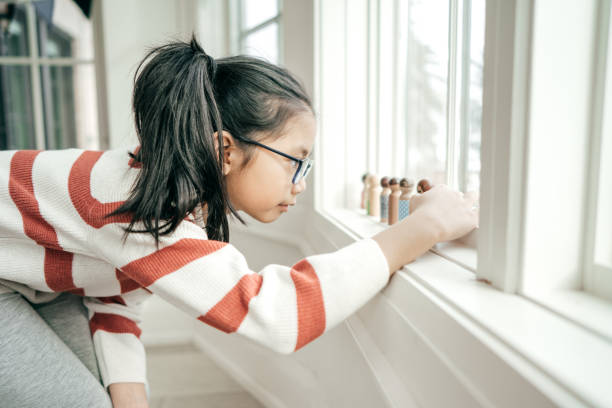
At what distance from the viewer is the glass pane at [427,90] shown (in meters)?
0.93

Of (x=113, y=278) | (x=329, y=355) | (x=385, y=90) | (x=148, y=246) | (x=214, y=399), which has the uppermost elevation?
(x=385, y=90)

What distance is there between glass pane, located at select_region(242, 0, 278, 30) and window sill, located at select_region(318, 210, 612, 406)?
156 cm

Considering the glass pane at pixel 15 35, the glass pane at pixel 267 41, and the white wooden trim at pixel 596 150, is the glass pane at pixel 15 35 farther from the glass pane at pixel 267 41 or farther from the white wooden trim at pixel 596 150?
the white wooden trim at pixel 596 150

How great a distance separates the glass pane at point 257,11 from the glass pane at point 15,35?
4.10ft

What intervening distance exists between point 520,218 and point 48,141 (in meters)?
2.67

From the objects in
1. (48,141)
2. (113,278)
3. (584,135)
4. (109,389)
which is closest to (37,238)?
(113,278)

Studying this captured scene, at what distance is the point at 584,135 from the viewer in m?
0.51

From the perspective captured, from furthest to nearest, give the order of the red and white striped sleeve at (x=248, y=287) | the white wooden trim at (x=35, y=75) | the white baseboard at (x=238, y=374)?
the white wooden trim at (x=35, y=75) → the white baseboard at (x=238, y=374) → the red and white striped sleeve at (x=248, y=287)

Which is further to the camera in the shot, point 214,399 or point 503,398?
point 214,399

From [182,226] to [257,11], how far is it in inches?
64.3

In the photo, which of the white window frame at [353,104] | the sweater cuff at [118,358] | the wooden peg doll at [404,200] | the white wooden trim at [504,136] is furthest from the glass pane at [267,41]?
the white wooden trim at [504,136]

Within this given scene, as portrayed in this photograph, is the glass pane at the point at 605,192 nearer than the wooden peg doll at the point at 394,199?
Yes

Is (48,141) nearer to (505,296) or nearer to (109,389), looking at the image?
(109,389)

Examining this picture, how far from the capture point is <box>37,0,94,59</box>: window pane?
8.02 feet
